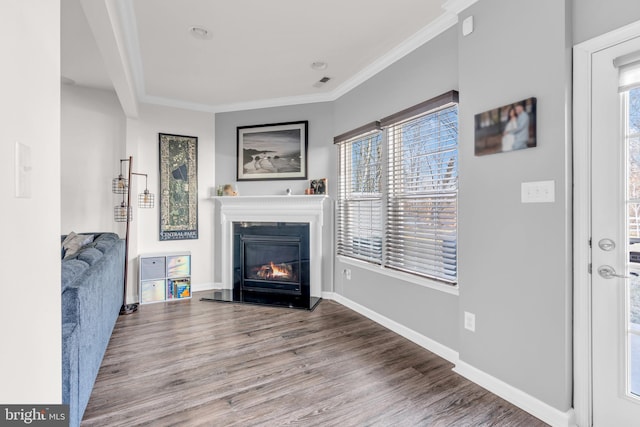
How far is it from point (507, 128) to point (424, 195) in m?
0.91

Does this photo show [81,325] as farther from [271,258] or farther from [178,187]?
[178,187]

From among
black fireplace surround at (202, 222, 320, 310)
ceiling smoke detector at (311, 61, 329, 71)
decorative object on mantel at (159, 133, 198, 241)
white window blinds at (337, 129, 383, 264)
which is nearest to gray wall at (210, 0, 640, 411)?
white window blinds at (337, 129, 383, 264)

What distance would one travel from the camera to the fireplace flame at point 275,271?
4480 millimetres

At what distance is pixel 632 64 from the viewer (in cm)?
161

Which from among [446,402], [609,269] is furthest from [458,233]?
[446,402]

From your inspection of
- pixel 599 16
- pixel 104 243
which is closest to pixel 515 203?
pixel 599 16

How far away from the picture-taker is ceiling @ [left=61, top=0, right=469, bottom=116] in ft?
8.00

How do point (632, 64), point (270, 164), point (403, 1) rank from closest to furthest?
1. point (632, 64)
2. point (403, 1)
3. point (270, 164)

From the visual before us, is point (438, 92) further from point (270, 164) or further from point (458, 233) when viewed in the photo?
point (270, 164)

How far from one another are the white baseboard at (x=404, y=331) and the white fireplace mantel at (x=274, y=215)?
556mm

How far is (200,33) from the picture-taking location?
2809 mm

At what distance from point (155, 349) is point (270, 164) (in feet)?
8.87

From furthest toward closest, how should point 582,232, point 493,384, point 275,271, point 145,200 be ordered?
point 275,271 → point 145,200 → point 493,384 → point 582,232
